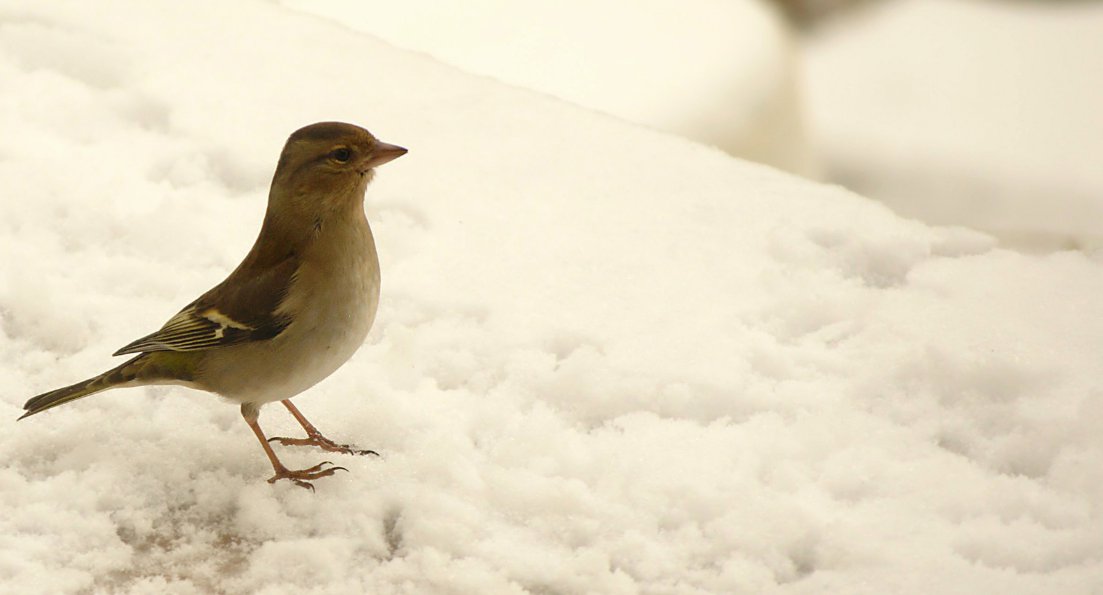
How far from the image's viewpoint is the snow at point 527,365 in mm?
2865

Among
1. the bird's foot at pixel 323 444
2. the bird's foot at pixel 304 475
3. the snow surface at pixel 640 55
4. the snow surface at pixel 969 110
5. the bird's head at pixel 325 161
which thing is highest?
the snow surface at pixel 969 110

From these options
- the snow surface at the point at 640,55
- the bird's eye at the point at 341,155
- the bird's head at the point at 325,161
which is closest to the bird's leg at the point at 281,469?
the bird's head at the point at 325,161

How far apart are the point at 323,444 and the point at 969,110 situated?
384 inches

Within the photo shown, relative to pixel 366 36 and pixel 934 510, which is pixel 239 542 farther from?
pixel 366 36

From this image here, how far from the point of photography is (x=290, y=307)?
9.78 feet

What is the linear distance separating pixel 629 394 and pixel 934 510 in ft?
2.83

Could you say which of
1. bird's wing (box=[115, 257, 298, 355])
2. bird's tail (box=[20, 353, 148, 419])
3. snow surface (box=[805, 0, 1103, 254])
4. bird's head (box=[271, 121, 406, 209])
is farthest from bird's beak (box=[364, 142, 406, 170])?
snow surface (box=[805, 0, 1103, 254])

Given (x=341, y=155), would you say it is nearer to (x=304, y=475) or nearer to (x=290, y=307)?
(x=290, y=307)

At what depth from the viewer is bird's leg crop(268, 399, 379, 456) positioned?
3.20m

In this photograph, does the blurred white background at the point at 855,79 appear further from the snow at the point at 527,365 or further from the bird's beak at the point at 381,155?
the bird's beak at the point at 381,155

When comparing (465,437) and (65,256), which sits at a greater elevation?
(65,256)

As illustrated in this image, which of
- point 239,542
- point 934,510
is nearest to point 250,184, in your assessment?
point 239,542

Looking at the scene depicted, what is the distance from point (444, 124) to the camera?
177 inches

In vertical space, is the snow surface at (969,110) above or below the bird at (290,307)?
above
